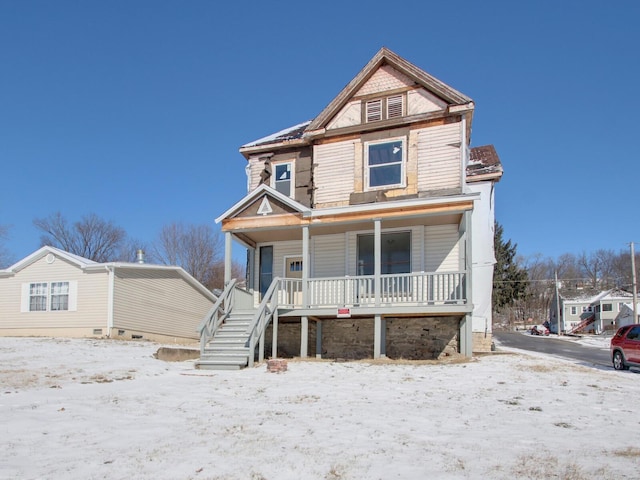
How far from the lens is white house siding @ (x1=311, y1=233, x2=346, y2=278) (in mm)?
17609

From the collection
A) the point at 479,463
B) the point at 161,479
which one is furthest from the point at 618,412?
the point at 161,479

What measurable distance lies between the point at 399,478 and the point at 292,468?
3.46 ft

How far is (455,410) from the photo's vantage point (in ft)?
25.7

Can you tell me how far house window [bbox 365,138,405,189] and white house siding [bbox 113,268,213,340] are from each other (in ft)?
40.6

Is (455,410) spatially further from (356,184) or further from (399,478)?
(356,184)

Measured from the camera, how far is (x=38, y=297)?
23.9 m

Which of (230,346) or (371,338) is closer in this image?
(230,346)

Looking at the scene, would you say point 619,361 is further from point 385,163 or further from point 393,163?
point 385,163

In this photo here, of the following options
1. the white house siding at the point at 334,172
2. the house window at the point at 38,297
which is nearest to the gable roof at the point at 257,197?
→ the white house siding at the point at 334,172

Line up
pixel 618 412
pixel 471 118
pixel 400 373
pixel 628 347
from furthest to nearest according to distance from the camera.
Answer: pixel 471 118
pixel 628 347
pixel 400 373
pixel 618 412

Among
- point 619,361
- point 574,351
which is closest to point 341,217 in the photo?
point 619,361

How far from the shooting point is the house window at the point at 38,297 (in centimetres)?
2377

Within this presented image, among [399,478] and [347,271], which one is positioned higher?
[347,271]

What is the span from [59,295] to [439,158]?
17649 mm
